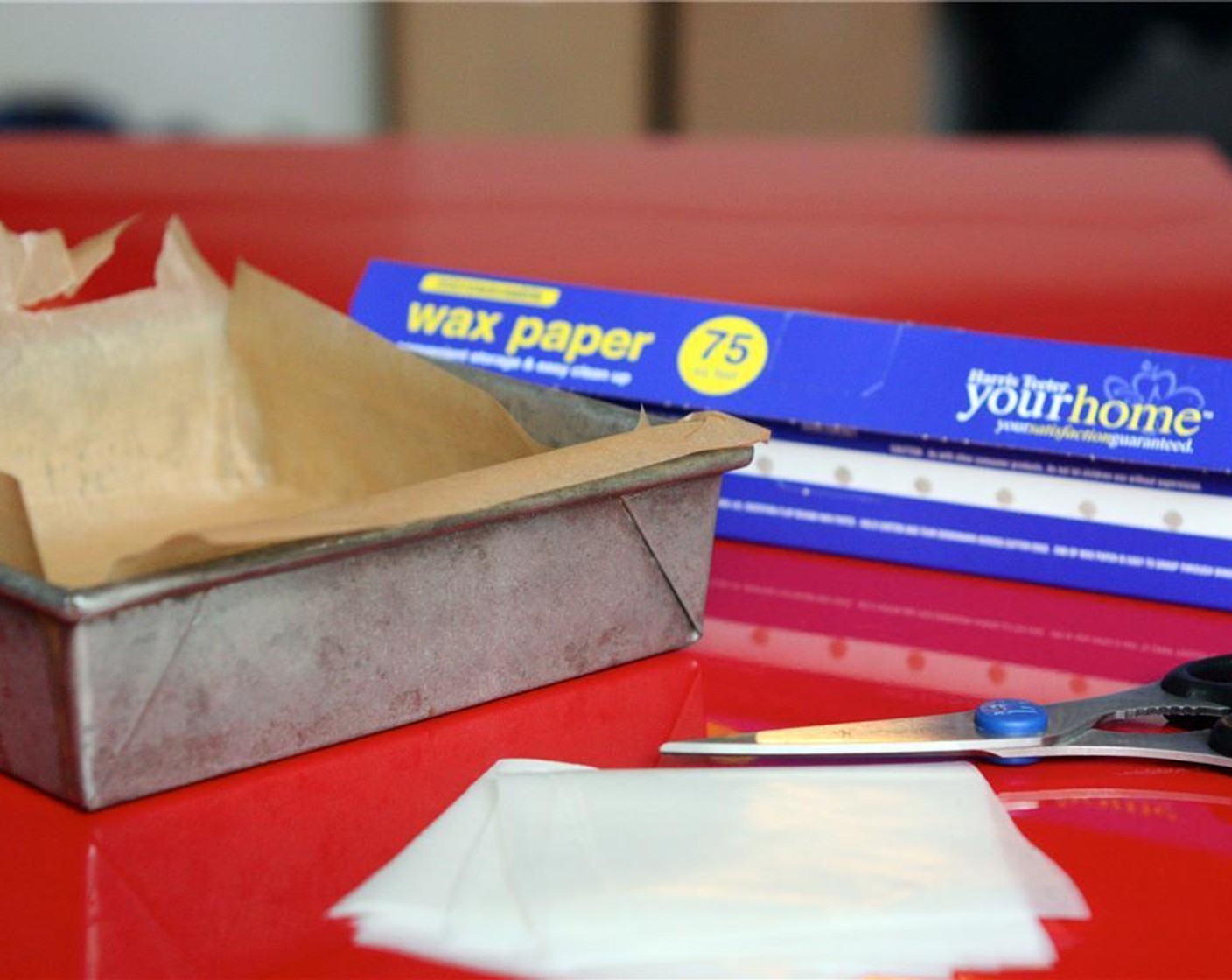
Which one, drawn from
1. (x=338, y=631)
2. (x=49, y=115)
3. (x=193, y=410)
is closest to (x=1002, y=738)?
(x=338, y=631)

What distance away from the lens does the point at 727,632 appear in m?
0.68

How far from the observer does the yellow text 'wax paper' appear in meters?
0.70

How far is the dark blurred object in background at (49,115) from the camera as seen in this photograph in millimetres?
2818

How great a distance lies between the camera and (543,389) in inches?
26.6

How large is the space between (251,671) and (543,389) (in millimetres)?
213

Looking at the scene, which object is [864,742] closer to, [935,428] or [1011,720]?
[1011,720]

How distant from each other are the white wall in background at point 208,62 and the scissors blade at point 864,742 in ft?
8.94

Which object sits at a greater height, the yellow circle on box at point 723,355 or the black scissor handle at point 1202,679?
the yellow circle on box at point 723,355

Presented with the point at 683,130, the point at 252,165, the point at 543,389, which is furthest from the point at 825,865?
the point at 683,130

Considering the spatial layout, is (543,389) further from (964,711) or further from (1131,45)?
(1131,45)

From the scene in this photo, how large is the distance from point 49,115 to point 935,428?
250cm

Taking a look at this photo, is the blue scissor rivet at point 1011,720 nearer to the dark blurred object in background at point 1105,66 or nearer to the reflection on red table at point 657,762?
the reflection on red table at point 657,762

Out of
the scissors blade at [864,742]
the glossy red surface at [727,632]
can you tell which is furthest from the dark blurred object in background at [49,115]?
the scissors blade at [864,742]

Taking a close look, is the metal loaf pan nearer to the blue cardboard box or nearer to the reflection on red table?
the reflection on red table
